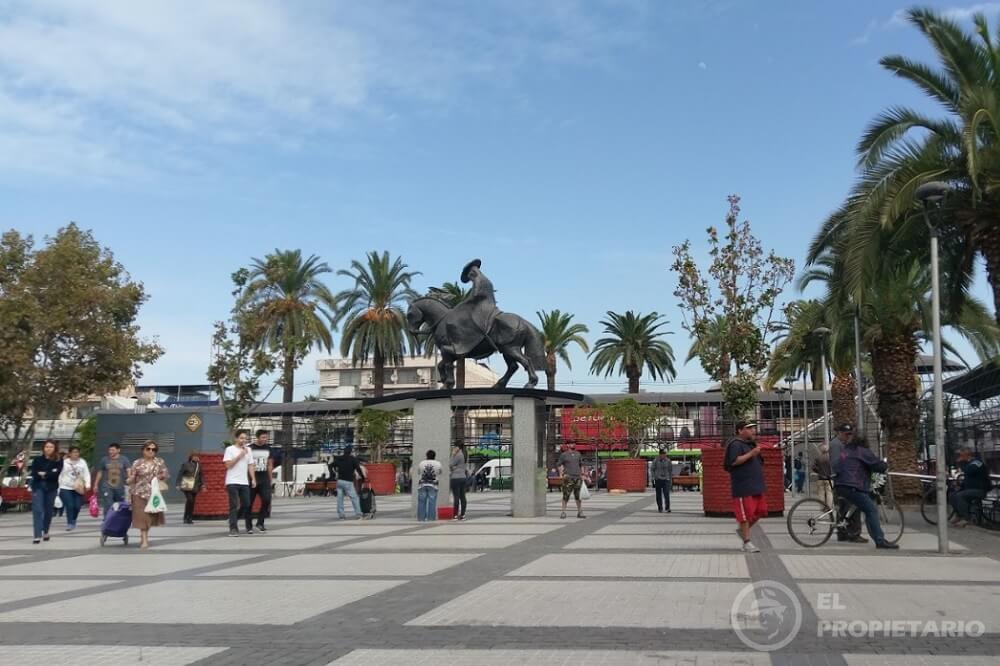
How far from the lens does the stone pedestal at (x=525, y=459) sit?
21484 mm

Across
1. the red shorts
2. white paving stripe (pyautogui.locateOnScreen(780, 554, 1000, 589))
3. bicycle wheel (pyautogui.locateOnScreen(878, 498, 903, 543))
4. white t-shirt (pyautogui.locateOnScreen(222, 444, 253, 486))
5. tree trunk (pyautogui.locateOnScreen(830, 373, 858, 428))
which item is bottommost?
white paving stripe (pyautogui.locateOnScreen(780, 554, 1000, 589))

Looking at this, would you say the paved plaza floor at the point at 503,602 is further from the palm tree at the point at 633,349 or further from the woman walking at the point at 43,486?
the palm tree at the point at 633,349

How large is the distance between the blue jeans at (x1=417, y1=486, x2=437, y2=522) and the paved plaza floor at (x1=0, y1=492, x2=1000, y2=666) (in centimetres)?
502

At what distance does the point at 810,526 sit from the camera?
13484 mm

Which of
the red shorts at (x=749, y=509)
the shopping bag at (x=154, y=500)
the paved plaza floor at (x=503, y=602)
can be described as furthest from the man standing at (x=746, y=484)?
the shopping bag at (x=154, y=500)

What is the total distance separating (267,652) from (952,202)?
15008 mm

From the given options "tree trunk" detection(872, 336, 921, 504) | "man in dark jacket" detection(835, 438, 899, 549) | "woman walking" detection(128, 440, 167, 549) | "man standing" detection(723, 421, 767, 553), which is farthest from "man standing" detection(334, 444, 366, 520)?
"tree trunk" detection(872, 336, 921, 504)

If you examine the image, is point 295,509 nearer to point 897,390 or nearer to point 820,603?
point 897,390

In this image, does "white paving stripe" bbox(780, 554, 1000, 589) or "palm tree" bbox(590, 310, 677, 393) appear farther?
"palm tree" bbox(590, 310, 677, 393)

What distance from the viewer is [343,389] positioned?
10444 cm

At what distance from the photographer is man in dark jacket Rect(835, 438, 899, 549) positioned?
42.9ft

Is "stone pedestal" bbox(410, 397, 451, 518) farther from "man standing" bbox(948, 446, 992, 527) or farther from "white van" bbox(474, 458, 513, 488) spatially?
"white van" bbox(474, 458, 513, 488)

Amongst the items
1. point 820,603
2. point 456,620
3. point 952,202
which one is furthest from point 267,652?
point 952,202

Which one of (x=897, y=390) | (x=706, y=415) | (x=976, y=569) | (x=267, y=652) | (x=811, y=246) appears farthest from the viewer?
(x=706, y=415)
